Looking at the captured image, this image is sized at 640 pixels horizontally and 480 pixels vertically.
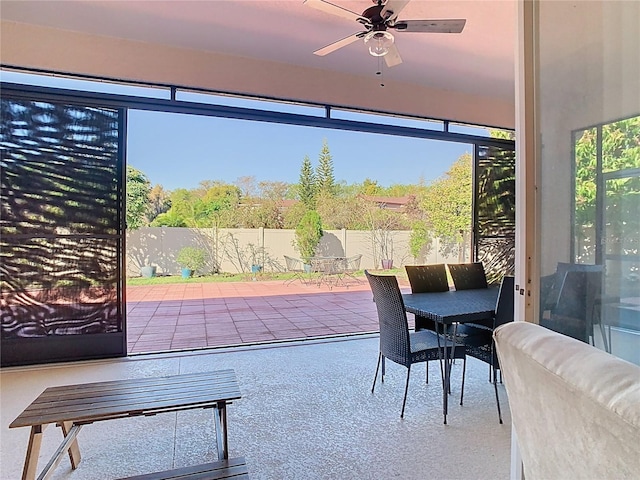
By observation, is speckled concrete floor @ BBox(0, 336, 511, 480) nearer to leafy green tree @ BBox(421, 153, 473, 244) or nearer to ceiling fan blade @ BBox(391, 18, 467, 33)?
ceiling fan blade @ BBox(391, 18, 467, 33)

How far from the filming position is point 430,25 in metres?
2.34

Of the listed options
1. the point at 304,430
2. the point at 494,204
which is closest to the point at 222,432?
the point at 304,430

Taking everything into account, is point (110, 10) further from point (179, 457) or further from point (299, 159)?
point (299, 159)

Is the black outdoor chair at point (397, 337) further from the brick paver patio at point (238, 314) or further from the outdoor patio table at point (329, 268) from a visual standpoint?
the outdoor patio table at point (329, 268)

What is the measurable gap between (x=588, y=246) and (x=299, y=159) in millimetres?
7667

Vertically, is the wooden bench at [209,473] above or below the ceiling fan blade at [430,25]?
below

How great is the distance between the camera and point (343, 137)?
833 centimetres

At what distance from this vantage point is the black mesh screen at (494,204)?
479cm

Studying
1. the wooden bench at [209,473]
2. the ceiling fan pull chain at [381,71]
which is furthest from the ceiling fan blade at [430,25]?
the wooden bench at [209,473]

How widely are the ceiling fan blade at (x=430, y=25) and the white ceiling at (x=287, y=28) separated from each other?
0.41 metres

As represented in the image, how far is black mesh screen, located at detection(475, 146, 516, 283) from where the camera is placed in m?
4.79

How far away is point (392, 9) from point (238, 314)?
4.35 meters

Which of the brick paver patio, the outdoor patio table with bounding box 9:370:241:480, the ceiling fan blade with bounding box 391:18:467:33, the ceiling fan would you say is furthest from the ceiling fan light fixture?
the brick paver patio

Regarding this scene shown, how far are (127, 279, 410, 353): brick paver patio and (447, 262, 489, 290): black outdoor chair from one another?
5.27ft
